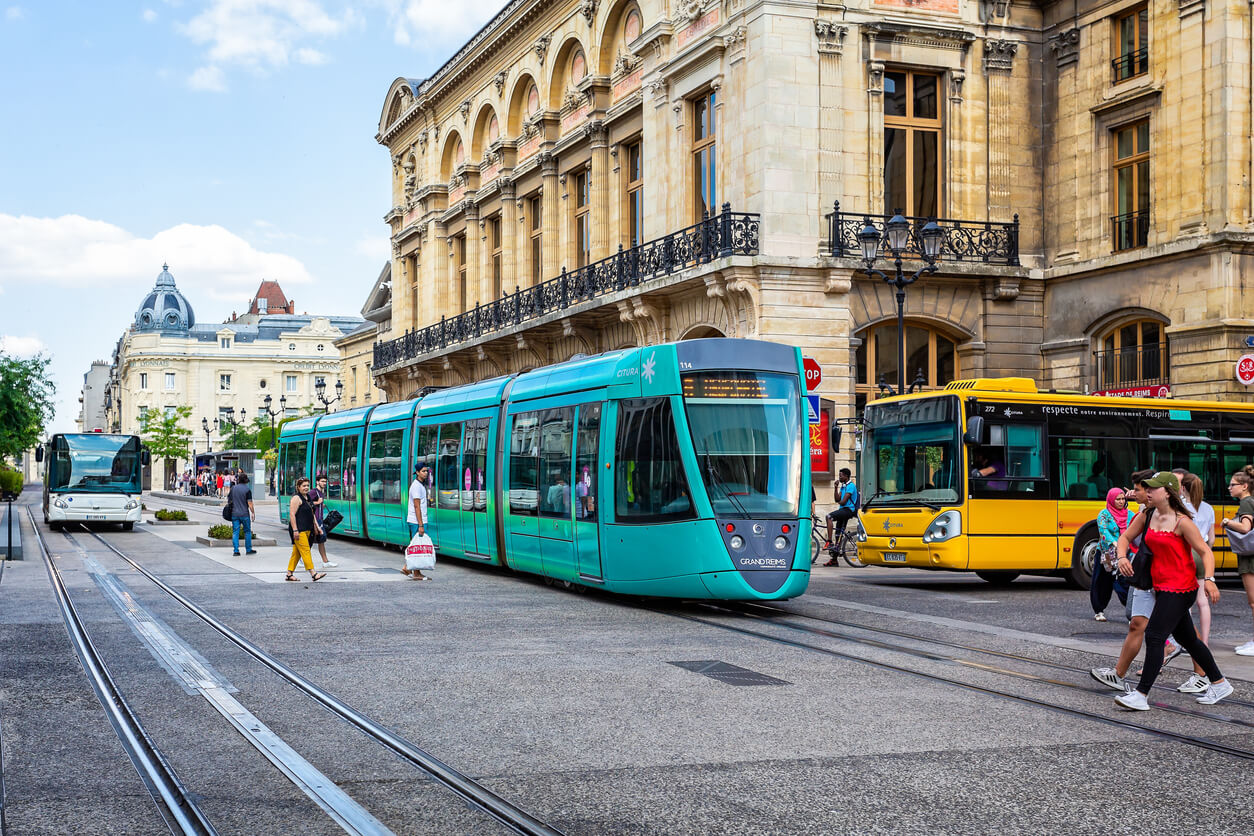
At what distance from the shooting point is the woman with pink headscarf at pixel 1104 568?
45.7ft

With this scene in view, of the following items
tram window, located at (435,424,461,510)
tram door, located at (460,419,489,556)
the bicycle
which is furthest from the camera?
the bicycle

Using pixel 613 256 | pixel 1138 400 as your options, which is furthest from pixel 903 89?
pixel 1138 400

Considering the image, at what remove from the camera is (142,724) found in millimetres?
8180

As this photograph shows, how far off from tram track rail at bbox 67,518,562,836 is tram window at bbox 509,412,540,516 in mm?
6684

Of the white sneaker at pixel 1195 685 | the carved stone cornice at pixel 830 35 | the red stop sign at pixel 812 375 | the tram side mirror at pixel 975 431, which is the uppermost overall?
the carved stone cornice at pixel 830 35

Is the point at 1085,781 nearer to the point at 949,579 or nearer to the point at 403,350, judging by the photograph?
the point at 949,579

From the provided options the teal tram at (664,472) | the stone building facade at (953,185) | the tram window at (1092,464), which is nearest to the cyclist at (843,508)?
the stone building facade at (953,185)

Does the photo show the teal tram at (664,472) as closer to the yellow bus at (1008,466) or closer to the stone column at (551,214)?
the yellow bus at (1008,466)

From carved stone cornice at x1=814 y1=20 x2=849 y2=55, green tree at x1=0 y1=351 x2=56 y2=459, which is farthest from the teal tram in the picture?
green tree at x1=0 y1=351 x2=56 y2=459

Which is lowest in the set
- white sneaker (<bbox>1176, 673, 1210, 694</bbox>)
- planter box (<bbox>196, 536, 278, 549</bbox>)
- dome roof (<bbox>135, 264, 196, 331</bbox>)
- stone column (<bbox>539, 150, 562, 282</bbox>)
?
planter box (<bbox>196, 536, 278, 549</bbox>)

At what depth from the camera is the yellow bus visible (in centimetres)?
1845

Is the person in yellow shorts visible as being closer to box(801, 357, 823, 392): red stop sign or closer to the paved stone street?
the paved stone street

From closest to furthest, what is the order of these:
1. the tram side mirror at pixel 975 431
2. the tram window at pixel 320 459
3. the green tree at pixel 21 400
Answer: the tram side mirror at pixel 975 431, the tram window at pixel 320 459, the green tree at pixel 21 400

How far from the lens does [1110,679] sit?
380 inches
